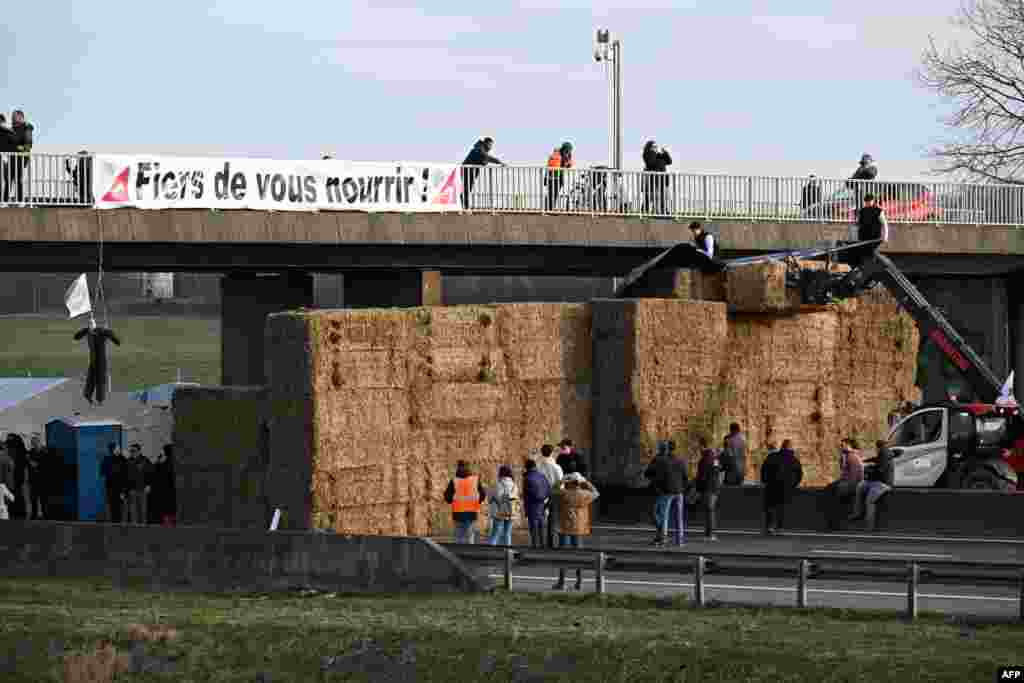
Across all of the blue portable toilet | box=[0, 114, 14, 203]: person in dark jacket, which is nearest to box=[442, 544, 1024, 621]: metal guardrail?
the blue portable toilet

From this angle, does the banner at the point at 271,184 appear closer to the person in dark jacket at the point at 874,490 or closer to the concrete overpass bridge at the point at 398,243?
the concrete overpass bridge at the point at 398,243

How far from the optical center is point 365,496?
28.3 meters

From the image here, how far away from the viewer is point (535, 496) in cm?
2714

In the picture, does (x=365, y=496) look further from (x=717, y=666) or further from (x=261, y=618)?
(x=717, y=666)

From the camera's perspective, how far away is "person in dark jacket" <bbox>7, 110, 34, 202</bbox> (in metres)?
37.5

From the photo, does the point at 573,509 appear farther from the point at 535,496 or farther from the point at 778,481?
the point at 778,481

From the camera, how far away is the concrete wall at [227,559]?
76.3 ft

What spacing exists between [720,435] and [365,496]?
6.24m

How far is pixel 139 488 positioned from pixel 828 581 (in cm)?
1168

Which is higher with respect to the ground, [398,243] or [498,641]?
[398,243]

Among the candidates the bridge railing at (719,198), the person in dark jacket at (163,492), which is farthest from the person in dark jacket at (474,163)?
the person in dark jacket at (163,492)

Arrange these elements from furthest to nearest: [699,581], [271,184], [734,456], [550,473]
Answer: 1. [271,184]
2. [734,456]
3. [550,473]
4. [699,581]

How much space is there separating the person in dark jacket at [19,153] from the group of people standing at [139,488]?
328 inches

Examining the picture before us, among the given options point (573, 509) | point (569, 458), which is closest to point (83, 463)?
point (569, 458)
